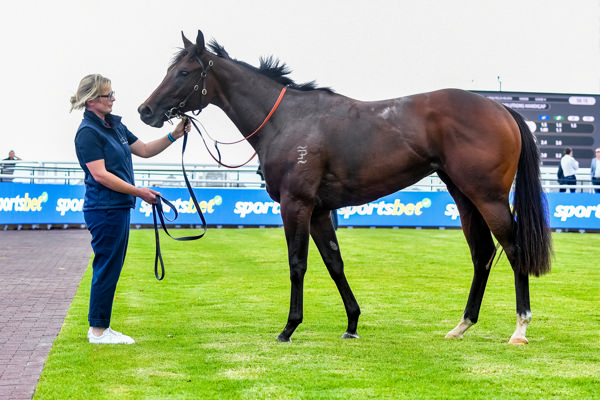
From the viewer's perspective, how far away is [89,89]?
576 cm

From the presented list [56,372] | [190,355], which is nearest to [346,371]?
[190,355]

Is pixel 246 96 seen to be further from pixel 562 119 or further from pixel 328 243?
pixel 562 119

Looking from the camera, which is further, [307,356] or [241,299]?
[241,299]

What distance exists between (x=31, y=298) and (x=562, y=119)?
19652 millimetres

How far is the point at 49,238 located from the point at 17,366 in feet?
39.8

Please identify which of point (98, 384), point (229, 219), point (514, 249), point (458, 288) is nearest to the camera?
point (98, 384)

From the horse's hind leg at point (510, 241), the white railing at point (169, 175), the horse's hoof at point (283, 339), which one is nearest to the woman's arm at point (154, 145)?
the horse's hoof at point (283, 339)

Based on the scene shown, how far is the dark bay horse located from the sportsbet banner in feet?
42.9

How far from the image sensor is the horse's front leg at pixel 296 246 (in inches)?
229

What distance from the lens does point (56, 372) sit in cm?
473

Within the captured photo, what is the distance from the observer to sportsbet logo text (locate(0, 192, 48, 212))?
1900cm

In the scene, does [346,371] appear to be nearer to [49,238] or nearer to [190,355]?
[190,355]

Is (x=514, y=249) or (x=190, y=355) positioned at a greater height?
(x=514, y=249)

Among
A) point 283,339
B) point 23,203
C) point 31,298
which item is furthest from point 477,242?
point 23,203
